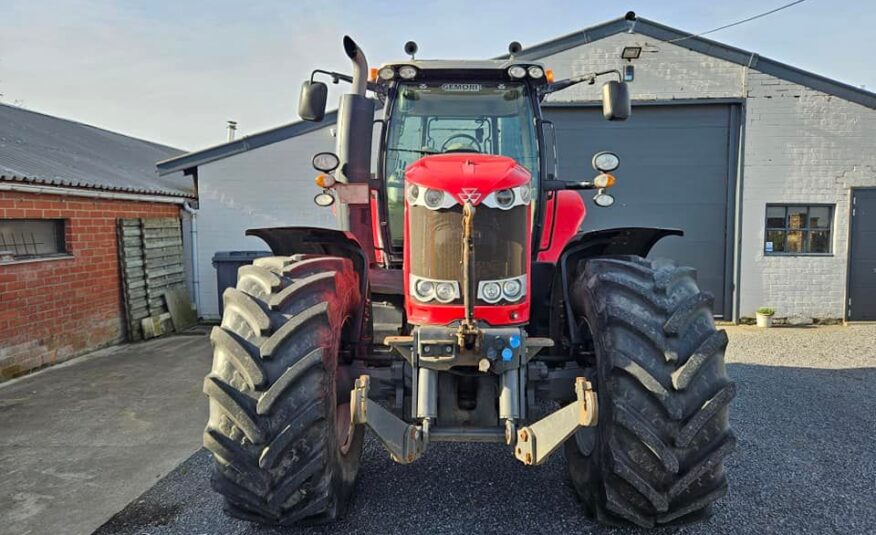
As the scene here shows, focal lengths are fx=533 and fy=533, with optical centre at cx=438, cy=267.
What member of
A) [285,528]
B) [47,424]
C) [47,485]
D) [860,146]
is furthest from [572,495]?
[860,146]

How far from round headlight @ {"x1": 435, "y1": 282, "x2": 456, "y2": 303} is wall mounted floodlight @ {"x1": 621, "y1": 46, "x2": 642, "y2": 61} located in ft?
22.7

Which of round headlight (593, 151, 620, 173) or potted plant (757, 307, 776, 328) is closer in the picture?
round headlight (593, 151, 620, 173)

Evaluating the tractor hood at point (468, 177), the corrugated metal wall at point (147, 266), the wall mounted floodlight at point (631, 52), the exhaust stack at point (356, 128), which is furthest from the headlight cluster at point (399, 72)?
the corrugated metal wall at point (147, 266)

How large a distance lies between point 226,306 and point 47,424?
317cm

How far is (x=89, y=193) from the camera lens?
7121 millimetres

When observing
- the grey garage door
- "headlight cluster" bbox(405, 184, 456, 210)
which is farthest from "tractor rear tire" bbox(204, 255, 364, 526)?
the grey garage door

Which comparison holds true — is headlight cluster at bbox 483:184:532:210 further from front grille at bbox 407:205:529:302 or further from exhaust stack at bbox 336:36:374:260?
exhaust stack at bbox 336:36:374:260

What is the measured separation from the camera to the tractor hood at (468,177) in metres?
2.42

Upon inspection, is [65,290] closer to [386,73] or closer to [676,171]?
[386,73]

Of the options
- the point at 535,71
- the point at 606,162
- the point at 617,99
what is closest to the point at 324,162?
the point at 535,71

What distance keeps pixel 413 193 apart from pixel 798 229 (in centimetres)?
804

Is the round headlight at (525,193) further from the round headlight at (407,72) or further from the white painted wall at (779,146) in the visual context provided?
the white painted wall at (779,146)

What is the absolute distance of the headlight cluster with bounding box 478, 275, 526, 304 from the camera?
8.14ft

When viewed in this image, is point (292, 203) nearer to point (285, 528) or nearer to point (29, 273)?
point (29, 273)
